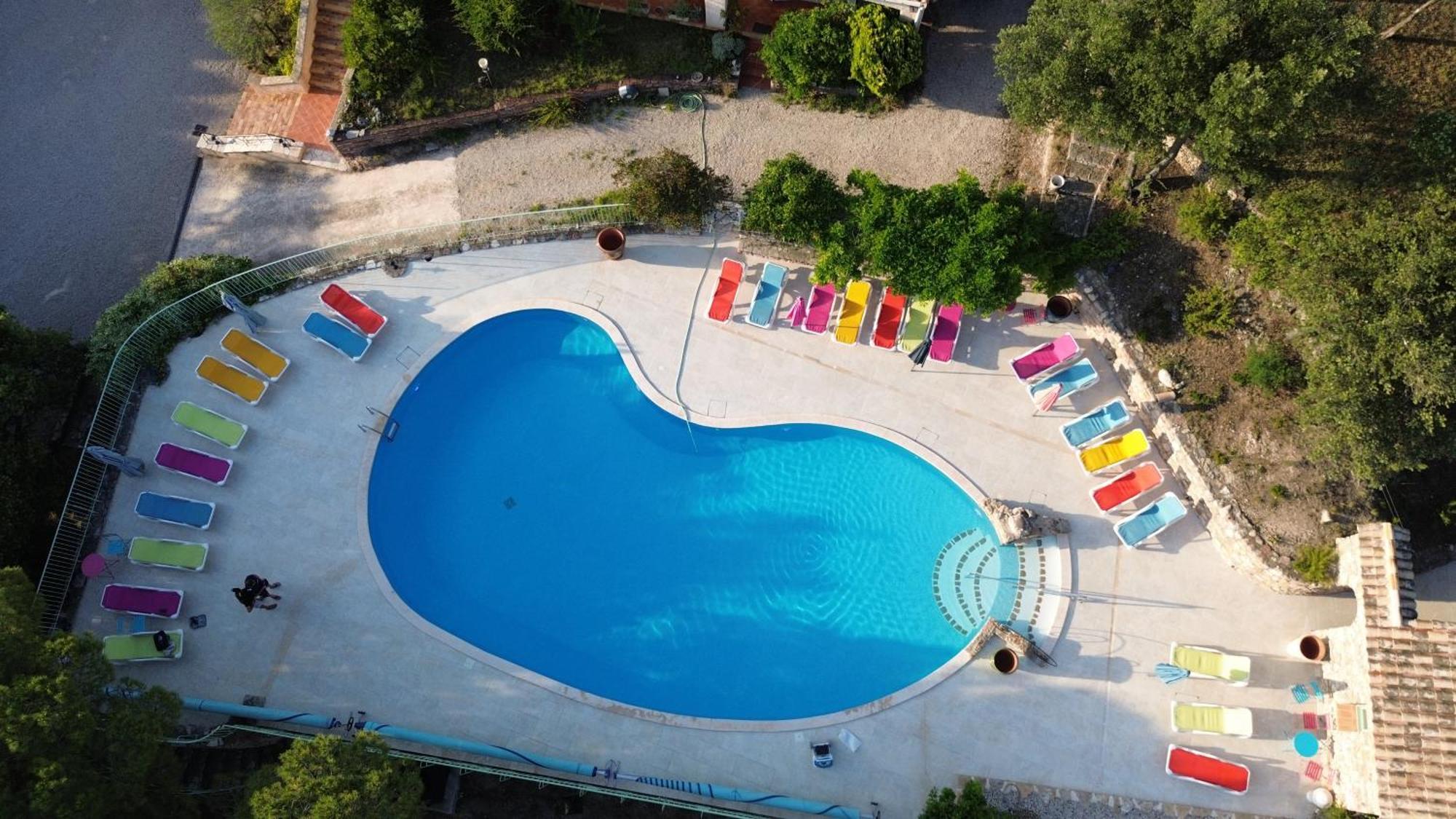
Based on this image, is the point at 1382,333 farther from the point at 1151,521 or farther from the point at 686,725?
the point at 686,725

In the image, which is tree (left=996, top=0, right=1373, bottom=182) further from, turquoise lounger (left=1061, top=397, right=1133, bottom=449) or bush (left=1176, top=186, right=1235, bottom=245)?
turquoise lounger (left=1061, top=397, right=1133, bottom=449)

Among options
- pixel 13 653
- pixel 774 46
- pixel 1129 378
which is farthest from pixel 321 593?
pixel 1129 378

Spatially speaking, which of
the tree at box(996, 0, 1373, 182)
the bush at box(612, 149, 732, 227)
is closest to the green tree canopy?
the tree at box(996, 0, 1373, 182)

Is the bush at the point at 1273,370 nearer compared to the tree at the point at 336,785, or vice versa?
the tree at the point at 336,785

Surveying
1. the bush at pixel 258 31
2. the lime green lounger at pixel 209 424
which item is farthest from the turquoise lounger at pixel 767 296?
the bush at pixel 258 31

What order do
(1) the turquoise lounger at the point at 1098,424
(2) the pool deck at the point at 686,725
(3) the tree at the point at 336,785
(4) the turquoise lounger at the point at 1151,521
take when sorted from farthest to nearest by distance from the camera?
(1) the turquoise lounger at the point at 1098,424, (4) the turquoise lounger at the point at 1151,521, (2) the pool deck at the point at 686,725, (3) the tree at the point at 336,785

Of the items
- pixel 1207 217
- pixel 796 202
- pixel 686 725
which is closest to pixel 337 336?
pixel 796 202

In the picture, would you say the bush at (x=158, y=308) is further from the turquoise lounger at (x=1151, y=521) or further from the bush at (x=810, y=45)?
the turquoise lounger at (x=1151, y=521)
